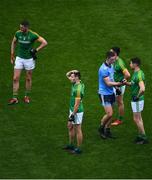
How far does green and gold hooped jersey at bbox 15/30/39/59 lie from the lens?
65.4 ft

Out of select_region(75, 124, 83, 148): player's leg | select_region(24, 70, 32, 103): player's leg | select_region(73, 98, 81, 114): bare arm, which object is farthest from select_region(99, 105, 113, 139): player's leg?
select_region(24, 70, 32, 103): player's leg

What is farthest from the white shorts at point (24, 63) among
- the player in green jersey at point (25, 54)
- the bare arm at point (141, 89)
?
the bare arm at point (141, 89)

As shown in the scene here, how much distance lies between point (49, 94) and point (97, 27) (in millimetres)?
4356

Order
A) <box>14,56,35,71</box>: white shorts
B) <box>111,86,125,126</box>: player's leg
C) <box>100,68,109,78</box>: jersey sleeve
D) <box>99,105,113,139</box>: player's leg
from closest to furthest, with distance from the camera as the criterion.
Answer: <box>100,68,109,78</box>: jersey sleeve
<box>99,105,113,139</box>: player's leg
<box>111,86,125,126</box>: player's leg
<box>14,56,35,71</box>: white shorts

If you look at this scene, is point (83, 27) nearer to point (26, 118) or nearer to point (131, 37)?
point (131, 37)

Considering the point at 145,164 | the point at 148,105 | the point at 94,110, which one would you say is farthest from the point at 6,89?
the point at 145,164

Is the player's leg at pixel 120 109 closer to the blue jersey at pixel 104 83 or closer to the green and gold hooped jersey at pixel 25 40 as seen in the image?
the blue jersey at pixel 104 83

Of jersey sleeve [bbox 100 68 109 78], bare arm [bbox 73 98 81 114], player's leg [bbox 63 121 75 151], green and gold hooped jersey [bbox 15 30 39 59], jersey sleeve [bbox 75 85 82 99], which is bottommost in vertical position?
player's leg [bbox 63 121 75 151]

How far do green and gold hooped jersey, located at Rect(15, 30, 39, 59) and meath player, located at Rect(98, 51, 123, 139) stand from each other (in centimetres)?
281

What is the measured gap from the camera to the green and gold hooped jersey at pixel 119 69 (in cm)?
1873

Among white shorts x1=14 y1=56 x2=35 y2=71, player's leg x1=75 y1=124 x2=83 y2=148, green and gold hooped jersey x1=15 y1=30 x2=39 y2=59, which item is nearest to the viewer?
player's leg x1=75 y1=124 x2=83 y2=148

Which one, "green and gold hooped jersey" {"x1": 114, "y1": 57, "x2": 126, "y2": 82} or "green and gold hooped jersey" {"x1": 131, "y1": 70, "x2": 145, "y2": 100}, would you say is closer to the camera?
"green and gold hooped jersey" {"x1": 131, "y1": 70, "x2": 145, "y2": 100}

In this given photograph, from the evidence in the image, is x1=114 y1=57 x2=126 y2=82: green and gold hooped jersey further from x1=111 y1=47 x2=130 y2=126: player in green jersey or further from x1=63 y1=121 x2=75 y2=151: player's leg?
x1=63 y1=121 x2=75 y2=151: player's leg

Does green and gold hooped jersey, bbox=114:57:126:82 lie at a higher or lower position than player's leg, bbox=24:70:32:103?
higher
